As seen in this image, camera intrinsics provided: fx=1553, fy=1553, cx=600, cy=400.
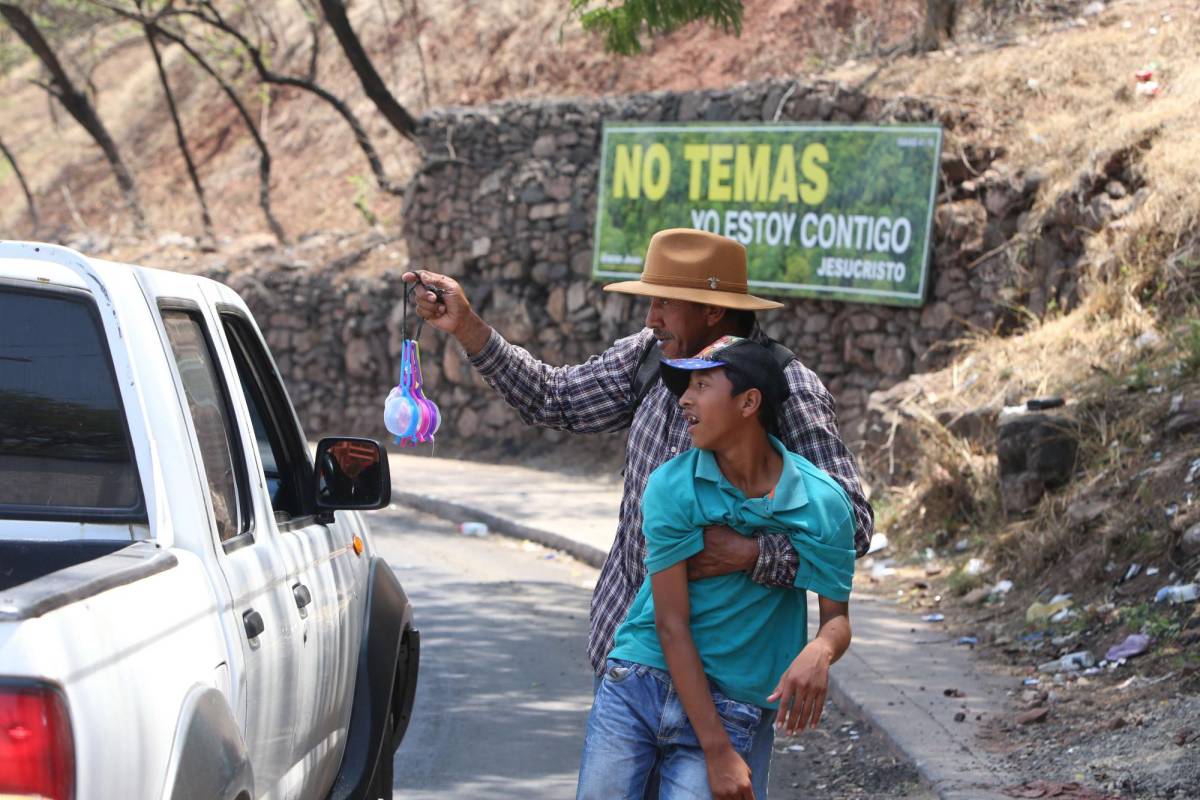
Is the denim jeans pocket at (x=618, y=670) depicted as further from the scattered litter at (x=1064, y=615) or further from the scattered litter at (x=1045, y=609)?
the scattered litter at (x=1045, y=609)

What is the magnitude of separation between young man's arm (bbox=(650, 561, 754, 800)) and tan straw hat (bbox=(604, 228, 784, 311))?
0.75 m

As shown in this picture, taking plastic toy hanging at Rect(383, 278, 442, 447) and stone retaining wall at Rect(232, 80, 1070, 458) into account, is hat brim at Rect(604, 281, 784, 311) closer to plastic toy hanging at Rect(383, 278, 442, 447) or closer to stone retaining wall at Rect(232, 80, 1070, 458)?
plastic toy hanging at Rect(383, 278, 442, 447)

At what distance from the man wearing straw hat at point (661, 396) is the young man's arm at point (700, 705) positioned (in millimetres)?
107

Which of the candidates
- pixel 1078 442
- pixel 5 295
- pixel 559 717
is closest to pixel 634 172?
pixel 1078 442

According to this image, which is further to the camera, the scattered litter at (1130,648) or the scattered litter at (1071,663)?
the scattered litter at (1071,663)

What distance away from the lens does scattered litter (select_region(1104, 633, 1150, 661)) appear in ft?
23.5

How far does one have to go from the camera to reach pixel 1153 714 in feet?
20.5

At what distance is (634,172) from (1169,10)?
18.5ft

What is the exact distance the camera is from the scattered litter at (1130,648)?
7.17 meters

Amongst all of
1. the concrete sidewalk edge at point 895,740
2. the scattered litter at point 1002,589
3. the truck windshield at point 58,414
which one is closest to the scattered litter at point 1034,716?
the concrete sidewalk edge at point 895,740

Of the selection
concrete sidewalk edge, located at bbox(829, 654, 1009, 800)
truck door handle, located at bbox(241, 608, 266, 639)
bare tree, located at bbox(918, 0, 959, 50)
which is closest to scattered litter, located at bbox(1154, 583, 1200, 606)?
concrete sidewalk edge, located at bbox(829, 654, 1009, 800)

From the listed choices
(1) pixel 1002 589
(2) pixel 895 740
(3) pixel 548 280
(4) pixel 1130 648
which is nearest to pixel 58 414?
(2) pixel 895 740

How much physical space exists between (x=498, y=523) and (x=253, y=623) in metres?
10.6

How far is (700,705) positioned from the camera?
125 inches
